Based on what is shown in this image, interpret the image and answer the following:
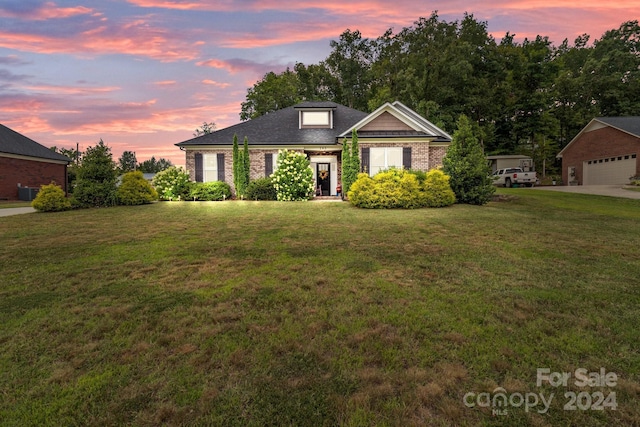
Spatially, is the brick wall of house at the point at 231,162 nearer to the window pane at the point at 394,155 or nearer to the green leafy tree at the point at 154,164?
the window pane at the point at 394,155

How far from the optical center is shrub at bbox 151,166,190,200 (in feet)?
64.0

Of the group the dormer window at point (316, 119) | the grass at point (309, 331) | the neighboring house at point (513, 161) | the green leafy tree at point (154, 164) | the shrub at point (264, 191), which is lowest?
the grass at point (309, 331)

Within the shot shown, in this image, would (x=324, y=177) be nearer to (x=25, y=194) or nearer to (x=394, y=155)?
(x=394, y=155)

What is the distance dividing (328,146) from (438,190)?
8.96 m

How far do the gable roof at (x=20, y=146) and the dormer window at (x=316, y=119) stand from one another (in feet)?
73.0

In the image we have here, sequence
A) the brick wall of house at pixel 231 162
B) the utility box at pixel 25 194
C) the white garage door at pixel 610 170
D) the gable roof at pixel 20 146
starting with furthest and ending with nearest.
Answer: the white garage door at pixel 610 170
the utility box at pixel 25 194
the gable roof at pixel 20 146
the brick wall of house at pixel 231 162

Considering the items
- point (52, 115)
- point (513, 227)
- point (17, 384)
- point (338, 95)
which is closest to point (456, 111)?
point (338, 95)

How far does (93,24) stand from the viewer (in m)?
13.3

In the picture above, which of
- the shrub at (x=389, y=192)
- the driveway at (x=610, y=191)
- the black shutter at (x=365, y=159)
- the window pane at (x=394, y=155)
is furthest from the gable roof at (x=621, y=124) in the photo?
the shrub at (x=389, y=192)

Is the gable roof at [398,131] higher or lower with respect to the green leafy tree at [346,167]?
higher

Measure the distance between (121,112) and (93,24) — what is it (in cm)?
1106

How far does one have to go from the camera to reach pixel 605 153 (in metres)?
29.4

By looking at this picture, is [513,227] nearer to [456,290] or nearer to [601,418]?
[456,290]

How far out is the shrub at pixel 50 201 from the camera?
565 inches
